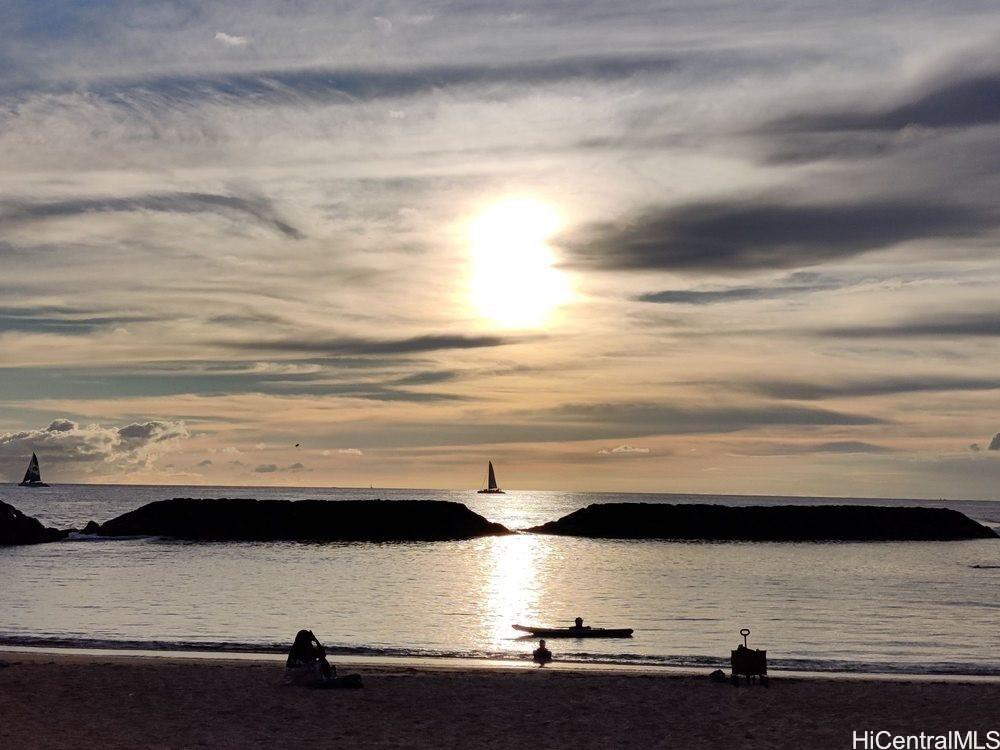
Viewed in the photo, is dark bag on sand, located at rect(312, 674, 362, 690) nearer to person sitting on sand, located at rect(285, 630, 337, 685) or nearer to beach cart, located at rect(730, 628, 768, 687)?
person sitting on sand, located at rect(285, 630, 337, 685)

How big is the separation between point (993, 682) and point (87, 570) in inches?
2302

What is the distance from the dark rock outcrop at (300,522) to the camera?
121m

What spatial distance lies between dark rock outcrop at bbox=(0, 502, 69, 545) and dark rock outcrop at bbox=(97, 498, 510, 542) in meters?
9.78

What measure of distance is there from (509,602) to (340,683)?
96.7ft

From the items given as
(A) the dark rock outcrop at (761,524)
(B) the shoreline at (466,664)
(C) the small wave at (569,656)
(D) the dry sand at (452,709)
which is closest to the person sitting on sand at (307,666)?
(D) the dry sand at (452,709)

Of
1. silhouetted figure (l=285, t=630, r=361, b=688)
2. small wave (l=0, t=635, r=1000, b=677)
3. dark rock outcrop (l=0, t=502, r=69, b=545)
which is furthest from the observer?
dark rock outcrop (l=0, t=502, r=69, b=545)

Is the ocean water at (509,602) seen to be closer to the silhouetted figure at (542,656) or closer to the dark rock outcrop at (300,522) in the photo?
the silhouetted figure at (542,656)

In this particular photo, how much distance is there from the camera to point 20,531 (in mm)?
104312

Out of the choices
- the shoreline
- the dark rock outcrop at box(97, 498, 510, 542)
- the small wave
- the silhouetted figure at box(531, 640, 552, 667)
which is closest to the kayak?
the small wave

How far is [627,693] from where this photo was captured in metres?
25.7

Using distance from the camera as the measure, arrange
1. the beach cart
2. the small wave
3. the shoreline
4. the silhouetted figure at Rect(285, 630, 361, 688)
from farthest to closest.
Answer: the small wave < the shoreline < the beach cart < the silhouetted figure at Rect(285, 630, 361, 688)

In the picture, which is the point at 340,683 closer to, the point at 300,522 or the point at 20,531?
the point at 20,531

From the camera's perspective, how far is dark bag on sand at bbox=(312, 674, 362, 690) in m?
25.6

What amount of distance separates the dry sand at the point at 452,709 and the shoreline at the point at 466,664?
1.40m
